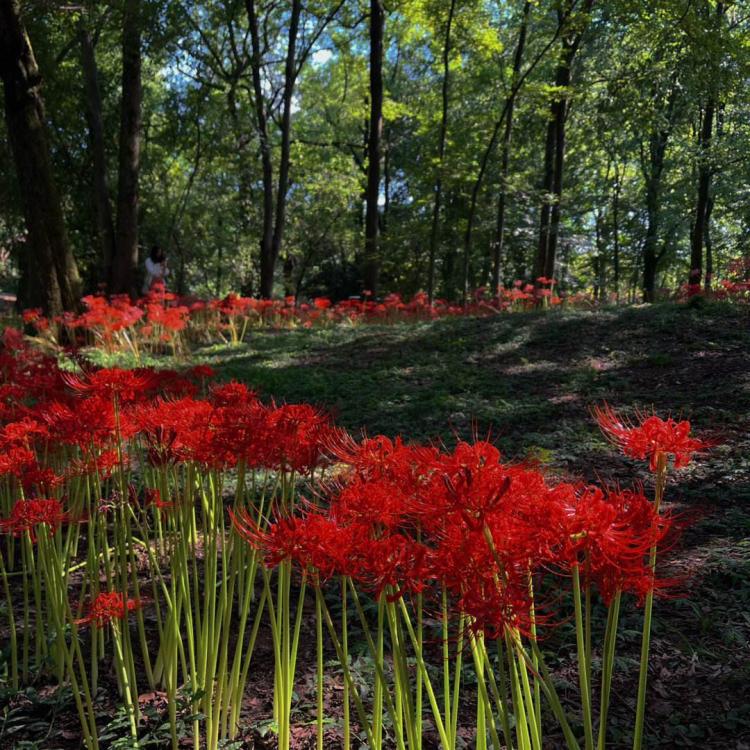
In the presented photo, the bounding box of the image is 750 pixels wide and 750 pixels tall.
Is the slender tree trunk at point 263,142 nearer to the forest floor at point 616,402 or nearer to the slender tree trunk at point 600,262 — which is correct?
the forest floor at point 616,402

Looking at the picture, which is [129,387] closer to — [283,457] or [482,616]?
[283,457]

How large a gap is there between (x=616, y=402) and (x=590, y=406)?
1.13ft

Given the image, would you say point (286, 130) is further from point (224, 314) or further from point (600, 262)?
point (600, 262)

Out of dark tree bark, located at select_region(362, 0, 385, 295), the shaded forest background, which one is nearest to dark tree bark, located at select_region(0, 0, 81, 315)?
the shaded forest background

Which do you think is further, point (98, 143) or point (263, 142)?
point (263, 142)

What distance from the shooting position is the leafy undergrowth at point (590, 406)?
2.09 m

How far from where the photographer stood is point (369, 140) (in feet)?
41.0

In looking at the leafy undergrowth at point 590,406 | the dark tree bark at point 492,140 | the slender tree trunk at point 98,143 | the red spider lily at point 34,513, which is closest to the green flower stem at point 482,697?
the leafy undergrowth at point 590,406

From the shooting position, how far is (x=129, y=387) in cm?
192

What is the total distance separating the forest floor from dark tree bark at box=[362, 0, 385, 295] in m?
2.53

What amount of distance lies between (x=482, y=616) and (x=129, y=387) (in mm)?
1367

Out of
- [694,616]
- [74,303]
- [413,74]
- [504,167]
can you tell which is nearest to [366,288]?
[504,167]

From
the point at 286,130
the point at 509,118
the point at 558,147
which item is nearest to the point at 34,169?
the point at 286,130

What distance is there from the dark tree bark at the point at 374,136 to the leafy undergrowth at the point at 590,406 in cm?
221
